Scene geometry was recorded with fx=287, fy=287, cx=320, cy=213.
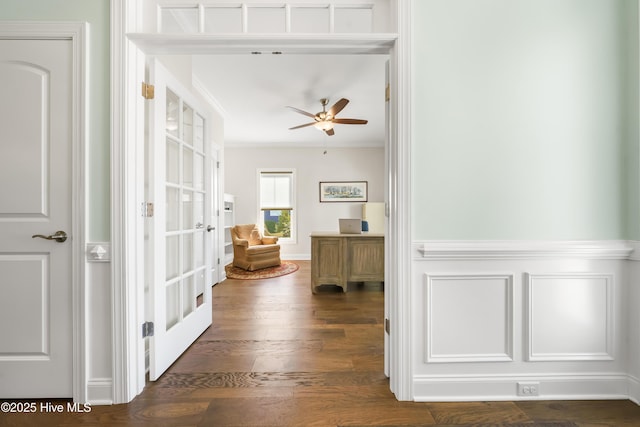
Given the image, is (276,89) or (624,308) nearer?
(624,308)

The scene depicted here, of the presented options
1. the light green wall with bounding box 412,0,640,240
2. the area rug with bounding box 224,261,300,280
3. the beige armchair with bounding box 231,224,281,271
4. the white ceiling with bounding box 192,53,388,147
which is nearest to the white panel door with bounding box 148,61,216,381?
the white ceiling with bounding box 192,53,388,147

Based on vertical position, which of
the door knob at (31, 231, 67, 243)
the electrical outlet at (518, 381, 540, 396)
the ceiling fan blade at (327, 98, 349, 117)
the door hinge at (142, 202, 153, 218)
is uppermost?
the ceiling fan blade at (327, 98, 349, 117)

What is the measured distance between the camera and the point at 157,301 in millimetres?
1819

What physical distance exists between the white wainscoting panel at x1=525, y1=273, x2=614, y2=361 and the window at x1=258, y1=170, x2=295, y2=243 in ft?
18.8

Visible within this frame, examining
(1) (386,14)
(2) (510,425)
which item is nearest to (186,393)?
(2) (510,425)

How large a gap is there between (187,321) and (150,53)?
189 centimetres

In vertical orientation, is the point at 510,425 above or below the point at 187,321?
below

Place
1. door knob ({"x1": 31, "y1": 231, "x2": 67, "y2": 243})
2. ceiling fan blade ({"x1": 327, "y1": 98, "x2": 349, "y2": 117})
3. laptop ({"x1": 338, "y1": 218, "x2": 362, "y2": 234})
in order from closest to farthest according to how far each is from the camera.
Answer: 1. door knob ({"x1": 31, "y1": 231, "x2": 67, "y2": 243})
2. ceiling fan blade ({"x1": 327, "y1": 98, "x2": 349, "y2": 117})
3. laptop ({"x1": 338, "y1": 218, "x2": 362, "y2": 234})

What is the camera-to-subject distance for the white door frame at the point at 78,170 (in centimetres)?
160

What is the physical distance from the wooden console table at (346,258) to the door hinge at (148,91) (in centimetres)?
267

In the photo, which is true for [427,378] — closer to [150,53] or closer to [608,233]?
[608,233]

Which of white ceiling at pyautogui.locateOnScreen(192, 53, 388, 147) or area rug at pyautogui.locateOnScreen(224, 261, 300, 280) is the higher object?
white ceiling at pyautogui.locateOnScreen(192, 53, 388, 147)

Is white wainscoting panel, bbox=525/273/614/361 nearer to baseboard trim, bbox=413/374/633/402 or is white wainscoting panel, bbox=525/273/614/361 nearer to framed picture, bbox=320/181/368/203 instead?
baseboard trim, bbox=413/374/633/402

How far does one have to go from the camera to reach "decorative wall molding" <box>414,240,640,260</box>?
5.41ft
